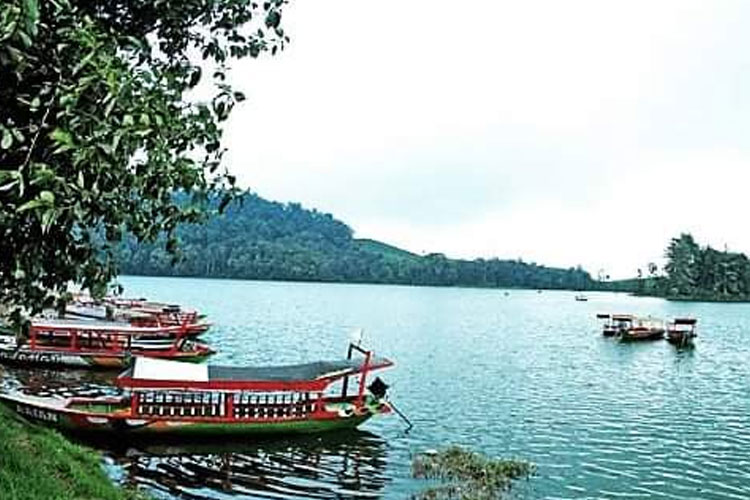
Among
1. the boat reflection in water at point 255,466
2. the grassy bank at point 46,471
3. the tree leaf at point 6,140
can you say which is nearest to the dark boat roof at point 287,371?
the boat reflection in water at point 255,466

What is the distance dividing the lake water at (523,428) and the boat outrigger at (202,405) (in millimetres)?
673

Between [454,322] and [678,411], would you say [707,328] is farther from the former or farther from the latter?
[678,411]

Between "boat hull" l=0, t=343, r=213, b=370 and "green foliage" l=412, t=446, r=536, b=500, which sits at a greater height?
"boat hull" l=0, t=343, r=213, b=370

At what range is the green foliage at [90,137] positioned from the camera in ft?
15.5

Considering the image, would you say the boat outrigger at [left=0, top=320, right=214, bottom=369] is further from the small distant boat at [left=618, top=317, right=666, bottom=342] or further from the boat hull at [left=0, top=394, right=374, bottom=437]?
the small distant boat at [left=618, top=317, right=666, bottom=342]

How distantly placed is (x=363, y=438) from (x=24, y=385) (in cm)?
1711

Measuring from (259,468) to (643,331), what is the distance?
63240 mm

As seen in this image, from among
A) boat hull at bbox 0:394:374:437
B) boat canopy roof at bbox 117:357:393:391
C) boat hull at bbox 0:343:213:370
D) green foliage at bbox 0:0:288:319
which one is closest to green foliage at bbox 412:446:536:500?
boat canopy roof at bbox 117:357:393:391

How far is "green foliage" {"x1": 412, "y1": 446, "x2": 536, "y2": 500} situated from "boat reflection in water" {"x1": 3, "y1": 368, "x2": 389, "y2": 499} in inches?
57.4

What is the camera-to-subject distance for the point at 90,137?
4.80 meters

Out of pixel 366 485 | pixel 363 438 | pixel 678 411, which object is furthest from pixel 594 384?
pixel 366 485

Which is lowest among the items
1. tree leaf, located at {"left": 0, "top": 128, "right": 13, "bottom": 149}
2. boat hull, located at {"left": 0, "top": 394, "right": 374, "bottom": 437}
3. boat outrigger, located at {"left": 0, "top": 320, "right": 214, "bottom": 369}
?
boat hull, located at {"left": 0, "top": 394, "right": 374, "bottom": 437}

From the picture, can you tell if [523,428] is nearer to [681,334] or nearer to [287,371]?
[287,371]

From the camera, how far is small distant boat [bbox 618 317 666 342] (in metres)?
79.0
